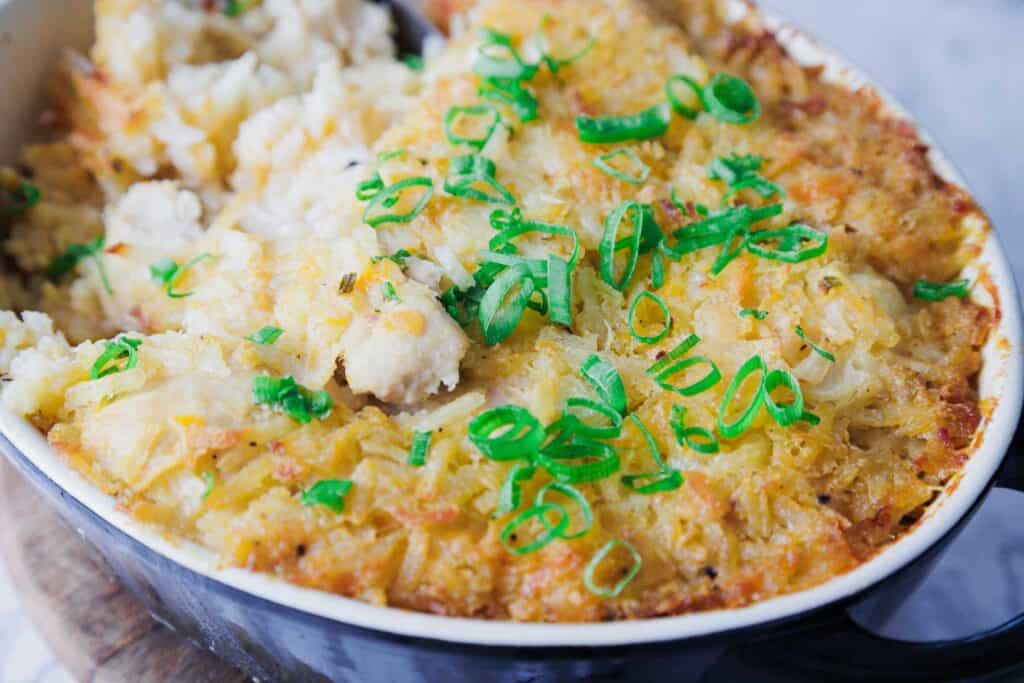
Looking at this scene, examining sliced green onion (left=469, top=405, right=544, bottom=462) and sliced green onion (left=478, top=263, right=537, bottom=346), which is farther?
sliced green onion (left=478, top=263, right=537, bottom=346)

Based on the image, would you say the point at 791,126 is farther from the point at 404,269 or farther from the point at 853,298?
the point at 404,269

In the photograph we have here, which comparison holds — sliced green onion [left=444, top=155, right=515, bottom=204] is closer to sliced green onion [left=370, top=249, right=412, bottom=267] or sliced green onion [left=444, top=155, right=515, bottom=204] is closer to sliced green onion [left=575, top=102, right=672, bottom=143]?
sliced green onion [left=370, top=249, right=412, bottom=267]

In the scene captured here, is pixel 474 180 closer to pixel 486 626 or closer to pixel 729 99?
pixel 729 99

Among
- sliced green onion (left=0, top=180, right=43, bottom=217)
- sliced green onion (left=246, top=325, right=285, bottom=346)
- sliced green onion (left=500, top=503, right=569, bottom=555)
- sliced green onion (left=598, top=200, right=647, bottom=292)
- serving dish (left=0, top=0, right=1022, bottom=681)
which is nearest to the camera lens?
serving dish (left=0, top=0, right=1022, bottom=681)

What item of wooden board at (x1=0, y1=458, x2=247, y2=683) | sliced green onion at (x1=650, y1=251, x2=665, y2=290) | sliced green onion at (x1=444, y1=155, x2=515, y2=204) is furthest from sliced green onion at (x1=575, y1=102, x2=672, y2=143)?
wooden board at (x1=0, y1=458, x2=247, y2=683)

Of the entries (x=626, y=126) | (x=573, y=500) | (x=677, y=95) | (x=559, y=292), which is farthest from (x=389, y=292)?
(x=677, y=95)

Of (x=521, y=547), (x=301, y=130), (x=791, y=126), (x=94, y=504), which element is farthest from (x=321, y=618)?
(x=791, y=126)
